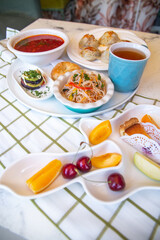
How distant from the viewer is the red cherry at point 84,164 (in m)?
0.67

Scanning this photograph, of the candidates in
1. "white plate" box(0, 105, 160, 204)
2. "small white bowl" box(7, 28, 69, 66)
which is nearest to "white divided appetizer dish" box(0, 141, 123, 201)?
"white plate" box(0, 105, 160, 204)

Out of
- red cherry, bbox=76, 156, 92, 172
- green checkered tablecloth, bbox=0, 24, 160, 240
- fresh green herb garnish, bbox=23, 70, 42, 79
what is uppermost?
fresh green herb garnish, bbox=23, 70, 42, 79

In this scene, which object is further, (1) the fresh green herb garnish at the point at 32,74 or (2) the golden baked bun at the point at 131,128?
(1) the fresh green herb garnish at the point at 32,74

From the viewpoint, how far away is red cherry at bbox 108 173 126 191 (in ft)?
2.03

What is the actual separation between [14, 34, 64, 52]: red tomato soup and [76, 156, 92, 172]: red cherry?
0.97 meters

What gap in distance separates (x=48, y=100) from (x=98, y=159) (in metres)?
0.50

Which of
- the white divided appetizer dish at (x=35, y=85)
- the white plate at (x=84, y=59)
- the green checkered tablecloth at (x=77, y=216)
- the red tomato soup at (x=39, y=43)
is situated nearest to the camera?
the green checkered tablecloth at (x=77, y=216)

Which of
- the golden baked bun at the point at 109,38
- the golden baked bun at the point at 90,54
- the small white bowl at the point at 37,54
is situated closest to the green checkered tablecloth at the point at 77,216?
the small white bowl at the point at 37,54

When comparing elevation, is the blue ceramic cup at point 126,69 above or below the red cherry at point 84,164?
above

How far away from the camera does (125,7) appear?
2.99m

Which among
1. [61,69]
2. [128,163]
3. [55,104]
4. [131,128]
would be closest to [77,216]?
[128,163]

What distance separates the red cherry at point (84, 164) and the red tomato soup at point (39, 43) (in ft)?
3.17

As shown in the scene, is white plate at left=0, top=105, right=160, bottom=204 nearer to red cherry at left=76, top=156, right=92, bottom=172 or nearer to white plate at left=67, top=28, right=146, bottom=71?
red cherry at left=76, top=156, right=92, bottom=172

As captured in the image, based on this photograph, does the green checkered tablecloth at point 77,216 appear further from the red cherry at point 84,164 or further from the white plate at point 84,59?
the white plate at point 84,59
